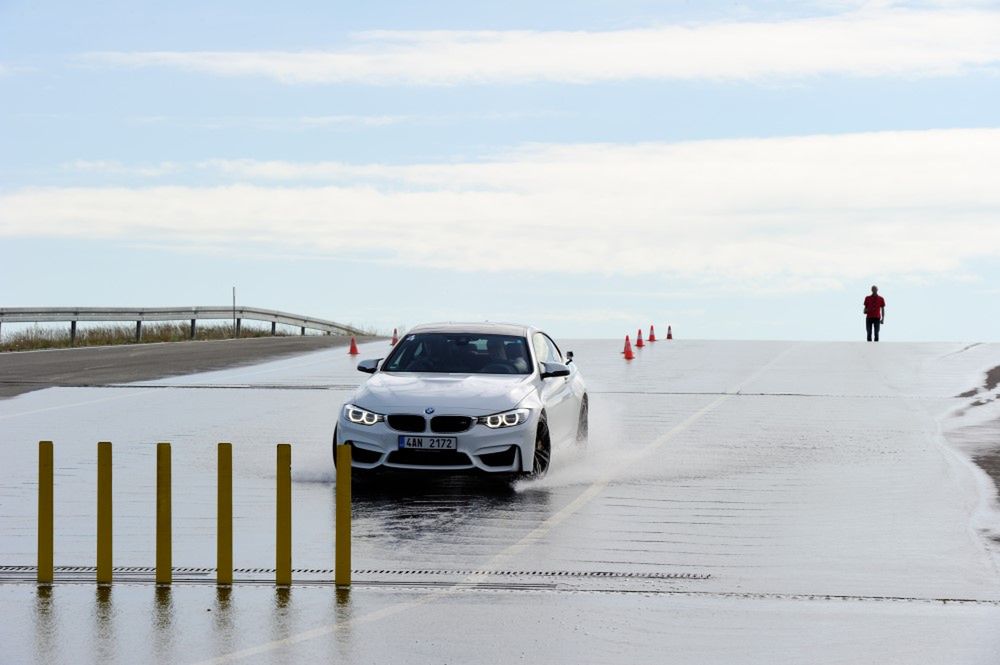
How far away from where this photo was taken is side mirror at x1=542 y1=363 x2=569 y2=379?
619 inches

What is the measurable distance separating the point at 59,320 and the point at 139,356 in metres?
6.80

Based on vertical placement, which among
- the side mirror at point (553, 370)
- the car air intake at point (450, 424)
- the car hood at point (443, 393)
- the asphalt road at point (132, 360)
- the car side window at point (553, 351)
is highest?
the car side window at point (553, 351)

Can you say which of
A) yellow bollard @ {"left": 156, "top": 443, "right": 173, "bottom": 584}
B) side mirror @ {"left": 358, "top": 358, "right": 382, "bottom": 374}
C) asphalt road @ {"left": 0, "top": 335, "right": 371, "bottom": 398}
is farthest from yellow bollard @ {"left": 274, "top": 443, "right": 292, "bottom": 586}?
asphalt road @ {"left": 0, "top": 335, "right": 371, "bottom": 398}

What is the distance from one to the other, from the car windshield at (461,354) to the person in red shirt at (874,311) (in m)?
35.3

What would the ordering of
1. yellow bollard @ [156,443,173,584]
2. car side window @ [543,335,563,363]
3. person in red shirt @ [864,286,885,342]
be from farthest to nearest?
person in red shirt @ [864,286,885,342], car side window @ [543,335,563,363], yellow bollard @ [156,443,173,584]

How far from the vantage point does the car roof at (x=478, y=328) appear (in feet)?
53.7

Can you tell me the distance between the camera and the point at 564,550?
36.5 feet

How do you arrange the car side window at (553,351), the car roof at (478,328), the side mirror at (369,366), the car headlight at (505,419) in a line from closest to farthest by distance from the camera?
the car headlight at (505,419), the side mirror at (369,366), the car roof at (478,328), the car side window at (553,351)

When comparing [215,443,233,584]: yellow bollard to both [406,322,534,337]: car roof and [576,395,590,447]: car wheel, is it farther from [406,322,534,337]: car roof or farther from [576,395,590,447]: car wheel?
[576,395,590,447]: car wheel

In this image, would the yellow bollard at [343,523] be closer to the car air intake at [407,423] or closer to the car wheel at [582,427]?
the car air intake at [407,423]

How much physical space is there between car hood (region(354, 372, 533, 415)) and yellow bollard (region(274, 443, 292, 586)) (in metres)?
4.62

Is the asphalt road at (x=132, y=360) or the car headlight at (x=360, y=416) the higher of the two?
the car headlight at (x=360, y=416)

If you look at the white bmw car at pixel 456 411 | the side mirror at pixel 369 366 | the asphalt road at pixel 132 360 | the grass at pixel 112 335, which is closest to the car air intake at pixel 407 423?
the white bmw car at pixel 456 411

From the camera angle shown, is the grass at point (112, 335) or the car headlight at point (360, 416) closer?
the car headlight at point (360, 416)
